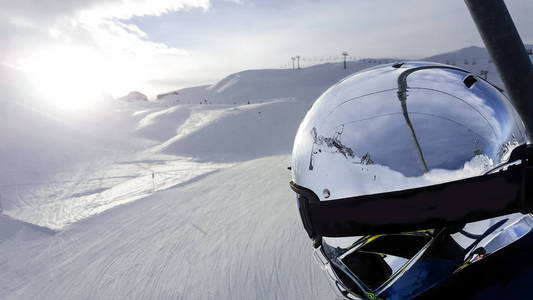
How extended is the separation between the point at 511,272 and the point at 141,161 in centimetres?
1234

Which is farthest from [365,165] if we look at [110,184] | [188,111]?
[188,111]

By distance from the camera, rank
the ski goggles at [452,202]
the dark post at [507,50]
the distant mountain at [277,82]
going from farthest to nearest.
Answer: the distant mountain at [277,82]
the dark post at [507,50]
the ski goggles at [452,202]

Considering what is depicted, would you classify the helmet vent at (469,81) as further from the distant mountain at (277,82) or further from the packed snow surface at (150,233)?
the distant mountain at (277,82)

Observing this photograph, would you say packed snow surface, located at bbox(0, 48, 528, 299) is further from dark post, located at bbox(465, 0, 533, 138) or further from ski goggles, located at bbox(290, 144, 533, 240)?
dark post, located at bbox(465, 0, 533, 138)

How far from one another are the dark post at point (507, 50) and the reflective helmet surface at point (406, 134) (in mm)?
324

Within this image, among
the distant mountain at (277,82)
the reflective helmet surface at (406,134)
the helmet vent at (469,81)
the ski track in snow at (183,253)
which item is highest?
the distant mountain at (277,82)

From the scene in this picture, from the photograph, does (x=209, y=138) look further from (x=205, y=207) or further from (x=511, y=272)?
(x=511, y=272)

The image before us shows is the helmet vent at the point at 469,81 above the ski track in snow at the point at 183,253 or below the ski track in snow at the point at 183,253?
above

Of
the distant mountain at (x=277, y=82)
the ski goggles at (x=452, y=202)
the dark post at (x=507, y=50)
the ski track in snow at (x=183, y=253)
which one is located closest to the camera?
the ski goggles at (x=452, y=202)

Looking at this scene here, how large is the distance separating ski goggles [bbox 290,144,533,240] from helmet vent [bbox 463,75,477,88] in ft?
1.06

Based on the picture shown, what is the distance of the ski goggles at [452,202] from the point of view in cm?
97

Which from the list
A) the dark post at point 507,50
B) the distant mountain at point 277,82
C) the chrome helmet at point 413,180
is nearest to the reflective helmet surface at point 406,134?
the chrome helmet at point 413,180

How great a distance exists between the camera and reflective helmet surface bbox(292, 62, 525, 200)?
1038 millimetres

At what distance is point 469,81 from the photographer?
49.3 inches
